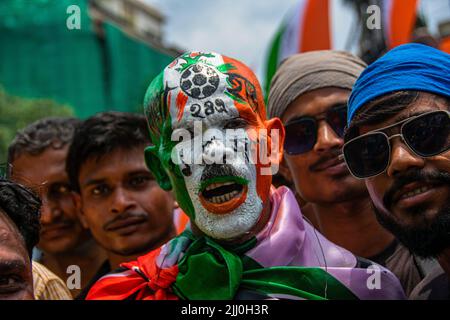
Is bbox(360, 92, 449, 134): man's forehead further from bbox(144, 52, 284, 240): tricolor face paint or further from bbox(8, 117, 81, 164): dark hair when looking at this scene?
bbox(8, 117, 81, 164): dark hair

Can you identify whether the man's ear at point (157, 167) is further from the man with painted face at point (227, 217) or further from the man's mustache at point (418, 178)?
the man's mustache at point (418, 178)

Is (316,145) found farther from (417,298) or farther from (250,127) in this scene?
(417,298)

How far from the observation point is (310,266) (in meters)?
2.56

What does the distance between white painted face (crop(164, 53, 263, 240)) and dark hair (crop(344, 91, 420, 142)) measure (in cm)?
44

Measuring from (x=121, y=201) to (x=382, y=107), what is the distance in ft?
4.80

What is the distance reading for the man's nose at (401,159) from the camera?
2.34 meters

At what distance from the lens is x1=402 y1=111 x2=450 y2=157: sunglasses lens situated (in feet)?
7.69

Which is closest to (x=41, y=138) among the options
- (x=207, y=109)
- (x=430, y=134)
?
(x=207, y=109)

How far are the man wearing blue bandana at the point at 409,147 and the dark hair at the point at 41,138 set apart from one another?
2024 millimetres

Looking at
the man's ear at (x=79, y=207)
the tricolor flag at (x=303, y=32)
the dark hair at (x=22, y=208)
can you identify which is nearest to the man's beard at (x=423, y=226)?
the dark hair at (x=22, y=208)

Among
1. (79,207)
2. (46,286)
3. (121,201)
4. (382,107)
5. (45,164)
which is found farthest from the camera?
(45,164)

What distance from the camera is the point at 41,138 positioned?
4.02 metres

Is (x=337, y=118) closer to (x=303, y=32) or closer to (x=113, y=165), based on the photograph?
(x=113, y=165)
